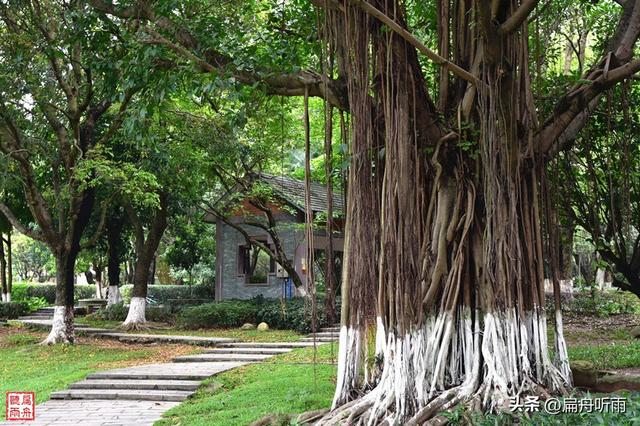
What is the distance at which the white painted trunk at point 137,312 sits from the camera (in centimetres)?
1689

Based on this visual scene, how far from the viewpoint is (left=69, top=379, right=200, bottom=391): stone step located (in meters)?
8.82

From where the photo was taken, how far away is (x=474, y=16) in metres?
5.16

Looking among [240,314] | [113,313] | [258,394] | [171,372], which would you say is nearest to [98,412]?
[258,394]

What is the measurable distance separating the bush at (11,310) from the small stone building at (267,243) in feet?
22.4

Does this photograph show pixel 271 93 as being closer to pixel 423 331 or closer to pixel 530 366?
pixel 423 331

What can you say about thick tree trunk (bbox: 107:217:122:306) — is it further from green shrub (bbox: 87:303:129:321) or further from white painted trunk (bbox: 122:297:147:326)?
white painted trunk (bbox: 122:297:147:326)

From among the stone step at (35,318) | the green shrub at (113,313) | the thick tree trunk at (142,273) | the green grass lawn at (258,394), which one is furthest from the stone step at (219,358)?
the stone step at (35,318)

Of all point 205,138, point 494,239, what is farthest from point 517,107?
point 205,138

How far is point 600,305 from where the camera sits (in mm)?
13797

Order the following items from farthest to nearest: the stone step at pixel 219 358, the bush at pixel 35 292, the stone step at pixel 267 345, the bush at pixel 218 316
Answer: the bush at pixel 35 292
the bush at pixel 218 316
the stone step at pixel 267 345
the stone step at pixel 219 358

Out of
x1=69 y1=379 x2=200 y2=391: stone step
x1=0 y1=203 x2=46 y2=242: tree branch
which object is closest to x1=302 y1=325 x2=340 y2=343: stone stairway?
x1=69 y1=379 x2=200 y2=391: stone step

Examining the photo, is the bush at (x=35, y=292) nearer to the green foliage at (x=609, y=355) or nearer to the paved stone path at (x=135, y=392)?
the paved stone path at (x=135, y=392)

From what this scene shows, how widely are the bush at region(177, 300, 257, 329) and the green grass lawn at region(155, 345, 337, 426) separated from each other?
6.27 metres

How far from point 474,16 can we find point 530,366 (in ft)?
8.92
